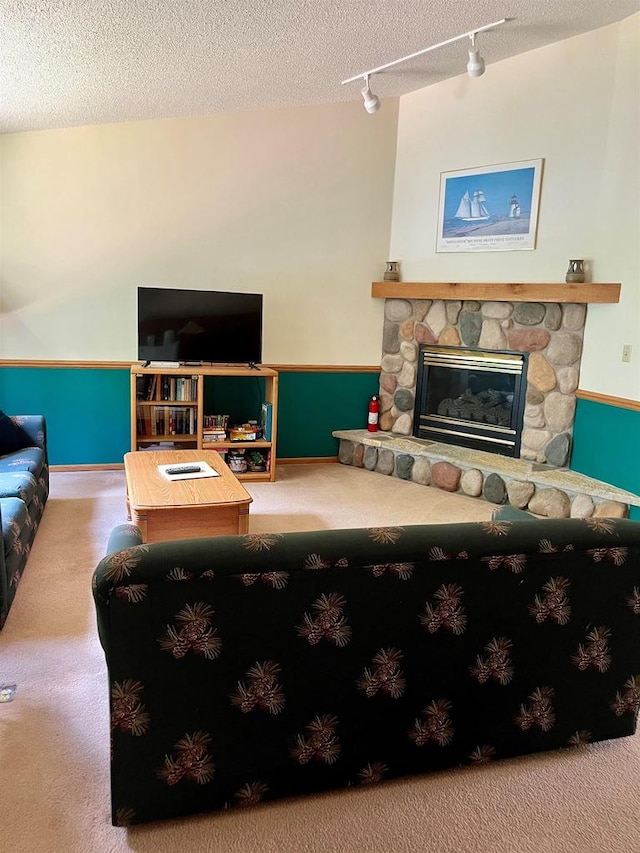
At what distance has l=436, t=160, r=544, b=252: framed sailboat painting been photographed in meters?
4.48

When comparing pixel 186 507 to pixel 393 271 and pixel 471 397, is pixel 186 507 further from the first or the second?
pixel 393 271

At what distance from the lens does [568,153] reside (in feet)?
13.9

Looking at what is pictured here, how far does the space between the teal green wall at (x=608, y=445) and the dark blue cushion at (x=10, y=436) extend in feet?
11.8

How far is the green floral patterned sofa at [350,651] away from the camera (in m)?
1.52

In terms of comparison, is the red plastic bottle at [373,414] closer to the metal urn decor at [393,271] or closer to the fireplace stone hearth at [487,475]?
the fireplace stone hearth at [487,475]

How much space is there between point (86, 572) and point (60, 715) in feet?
3.66

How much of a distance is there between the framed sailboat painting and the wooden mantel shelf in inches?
11.4

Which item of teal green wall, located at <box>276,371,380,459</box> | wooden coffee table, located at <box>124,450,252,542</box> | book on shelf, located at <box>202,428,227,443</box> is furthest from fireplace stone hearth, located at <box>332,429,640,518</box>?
wooden coffee table, located at <box>124,450,252,542</box>

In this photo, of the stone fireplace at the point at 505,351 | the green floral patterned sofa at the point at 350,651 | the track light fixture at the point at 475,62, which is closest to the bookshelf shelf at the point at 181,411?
the stone fireplace at the point at 505,351

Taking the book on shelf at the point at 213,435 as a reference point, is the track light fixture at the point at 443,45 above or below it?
above

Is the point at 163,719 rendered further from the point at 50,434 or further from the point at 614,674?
the point at 50,434

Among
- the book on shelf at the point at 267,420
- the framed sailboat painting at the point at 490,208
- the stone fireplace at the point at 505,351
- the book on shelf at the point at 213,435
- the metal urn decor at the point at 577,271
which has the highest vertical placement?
the framed sailboat painting at the point at 490,208

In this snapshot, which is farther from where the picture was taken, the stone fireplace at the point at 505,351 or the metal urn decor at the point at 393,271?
the metal urn decor at the point at 393,271

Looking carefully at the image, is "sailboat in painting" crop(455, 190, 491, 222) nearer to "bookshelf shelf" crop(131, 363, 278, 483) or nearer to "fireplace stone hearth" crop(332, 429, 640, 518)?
"fireplace stone hearth" crop(332, 429, 640, 518)
